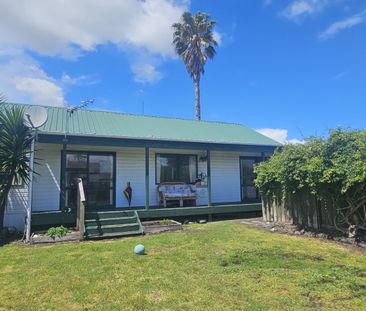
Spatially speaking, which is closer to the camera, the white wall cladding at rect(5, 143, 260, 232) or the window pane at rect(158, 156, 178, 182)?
the white wall cladding at rect(5, 143, 260, 232)

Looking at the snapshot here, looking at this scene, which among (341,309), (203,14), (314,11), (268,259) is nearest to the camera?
(341,309)

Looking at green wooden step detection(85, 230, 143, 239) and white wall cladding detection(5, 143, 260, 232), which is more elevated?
white wall cladding detection(5, 143, 260, 232)

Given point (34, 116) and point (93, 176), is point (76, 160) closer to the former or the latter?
point (93, 176)

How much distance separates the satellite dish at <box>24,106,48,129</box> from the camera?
8.86m

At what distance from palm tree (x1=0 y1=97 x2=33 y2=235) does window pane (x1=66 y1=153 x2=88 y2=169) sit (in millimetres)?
2590

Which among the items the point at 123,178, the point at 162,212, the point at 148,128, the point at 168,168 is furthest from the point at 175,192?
the point at 148,128

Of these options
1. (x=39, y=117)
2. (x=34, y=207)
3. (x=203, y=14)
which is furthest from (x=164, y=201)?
(x=203, y=14)

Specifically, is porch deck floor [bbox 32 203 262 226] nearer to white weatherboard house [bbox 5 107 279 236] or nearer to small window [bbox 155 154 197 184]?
white weatherboard house [bbox 5 107 279 236]

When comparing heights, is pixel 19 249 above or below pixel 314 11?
below

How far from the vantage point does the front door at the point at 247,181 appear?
1518cm

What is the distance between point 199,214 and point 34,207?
607 cm

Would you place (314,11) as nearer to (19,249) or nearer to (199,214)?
(199,214)

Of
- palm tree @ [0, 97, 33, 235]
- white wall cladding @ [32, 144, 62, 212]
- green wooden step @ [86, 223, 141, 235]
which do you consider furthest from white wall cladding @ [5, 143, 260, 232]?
green wooden step @ [86, 223, 141, 235]

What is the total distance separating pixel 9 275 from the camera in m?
5.26
